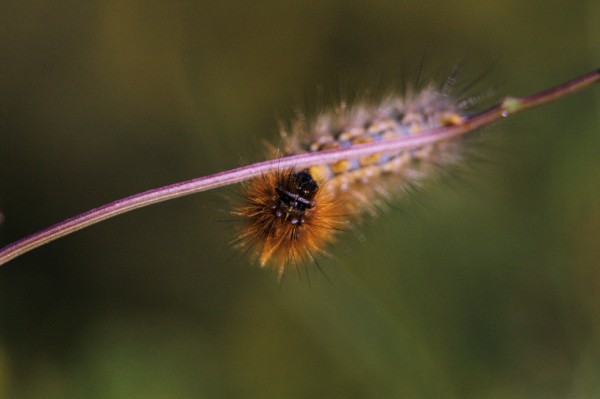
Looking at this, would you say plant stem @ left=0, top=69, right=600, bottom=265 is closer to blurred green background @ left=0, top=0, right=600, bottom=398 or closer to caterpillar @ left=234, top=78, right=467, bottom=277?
caterpillar @ left=234, top=78, right=467, bottom=277

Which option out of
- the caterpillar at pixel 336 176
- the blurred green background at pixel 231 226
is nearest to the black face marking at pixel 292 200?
the caterpillar at pixel 336 176

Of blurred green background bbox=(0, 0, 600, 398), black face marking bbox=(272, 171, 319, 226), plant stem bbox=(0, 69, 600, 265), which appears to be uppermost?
blurred green background bbox=(0, 0, 600, 398)

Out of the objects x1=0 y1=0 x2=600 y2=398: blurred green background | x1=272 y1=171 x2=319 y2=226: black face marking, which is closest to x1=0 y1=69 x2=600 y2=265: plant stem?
x1=272 y1=171 x2=319 y2=226: black face marking

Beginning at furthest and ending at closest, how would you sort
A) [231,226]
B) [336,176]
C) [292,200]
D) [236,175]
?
[231,226] < [336,176] < [292,200] < [236,175]

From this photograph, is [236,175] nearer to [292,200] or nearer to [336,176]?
[292,200]

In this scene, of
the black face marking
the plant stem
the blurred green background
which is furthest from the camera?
the blurred green background

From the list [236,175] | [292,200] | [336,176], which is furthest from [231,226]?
[236,175]
